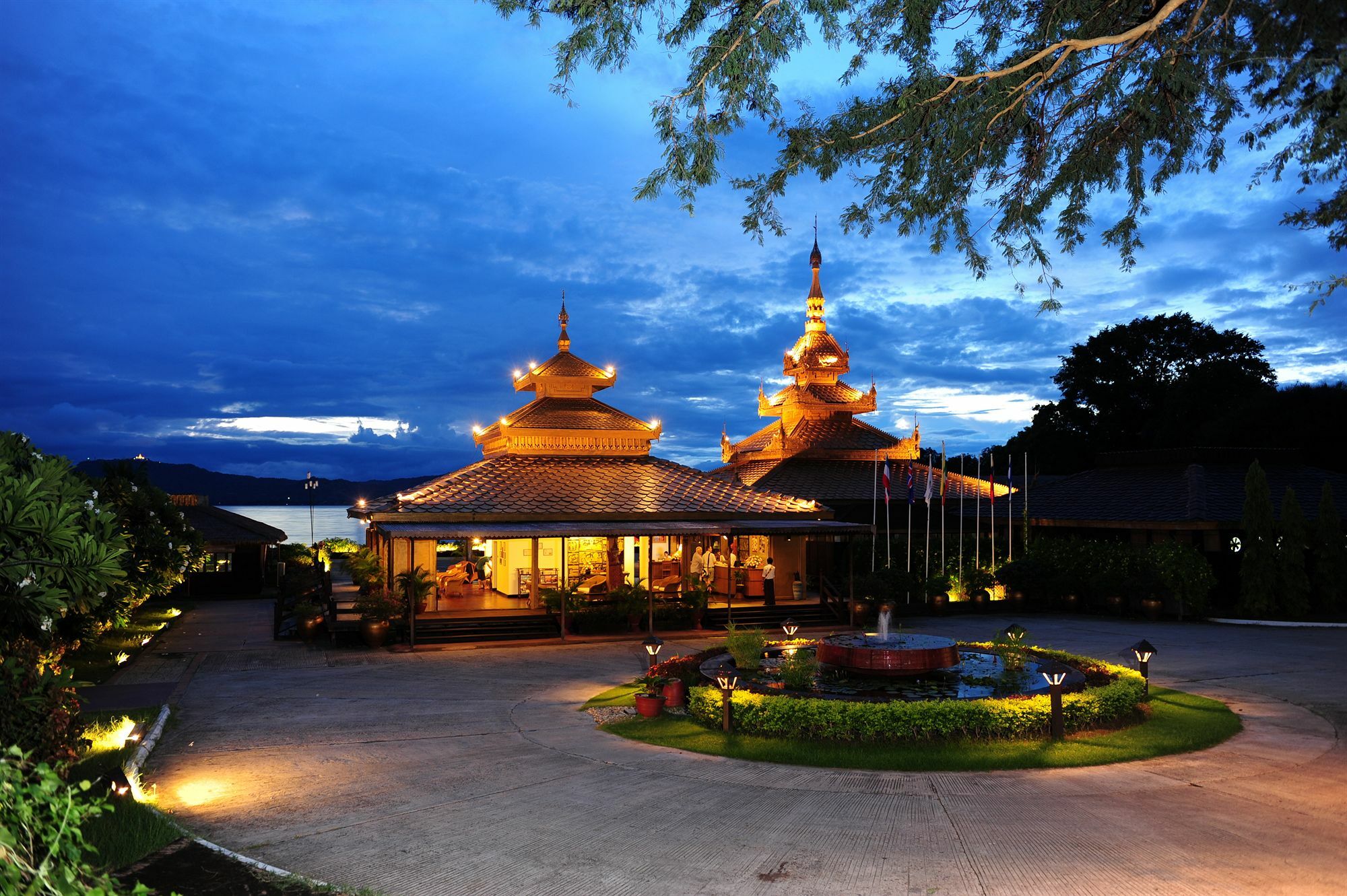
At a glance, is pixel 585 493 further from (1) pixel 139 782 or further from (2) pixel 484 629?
(1) pixel 139 782

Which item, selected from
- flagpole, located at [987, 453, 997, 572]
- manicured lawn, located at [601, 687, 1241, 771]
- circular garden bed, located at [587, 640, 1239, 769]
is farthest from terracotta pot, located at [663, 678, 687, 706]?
flagpole, located at [987, 453, 997, 572]

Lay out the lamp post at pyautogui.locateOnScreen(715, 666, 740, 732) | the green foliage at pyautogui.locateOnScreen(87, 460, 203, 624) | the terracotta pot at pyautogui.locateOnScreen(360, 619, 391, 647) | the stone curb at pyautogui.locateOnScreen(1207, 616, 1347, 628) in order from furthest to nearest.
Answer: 1. the stone curb at pyautogui.locateOnScreen(1207, 616, 1347, 628)
2. the terracotta pot at pyautogui.locateOnScreen(360, 619, 391, 647)
3. the green foliage at pyautogui.locateOnScreen(87, 460, 203, 624)
4. the lamp post at pyautogui.locateOnScreen(715, 666, 740, 732)

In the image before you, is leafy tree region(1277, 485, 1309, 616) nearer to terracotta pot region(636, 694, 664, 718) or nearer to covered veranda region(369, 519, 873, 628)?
covered veranda region(369, 519, 873, 628)

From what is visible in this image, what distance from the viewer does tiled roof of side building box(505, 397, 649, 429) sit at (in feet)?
94.3

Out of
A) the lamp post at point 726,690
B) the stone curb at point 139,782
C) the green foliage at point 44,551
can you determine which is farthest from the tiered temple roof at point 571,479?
the green foliage at point 44,551

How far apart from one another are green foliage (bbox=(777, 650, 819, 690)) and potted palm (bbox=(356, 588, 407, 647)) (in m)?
10.7

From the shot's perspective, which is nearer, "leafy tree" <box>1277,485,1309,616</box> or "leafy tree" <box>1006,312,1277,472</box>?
"leafy tree" <box>1277,485,1309,616</box>

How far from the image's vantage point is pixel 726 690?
39.1 ft

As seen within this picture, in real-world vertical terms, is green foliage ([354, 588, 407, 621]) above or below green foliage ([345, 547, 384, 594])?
below

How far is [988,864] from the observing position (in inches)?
280

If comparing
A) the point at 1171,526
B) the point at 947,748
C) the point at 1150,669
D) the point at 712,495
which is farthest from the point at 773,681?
the point at 1171,526

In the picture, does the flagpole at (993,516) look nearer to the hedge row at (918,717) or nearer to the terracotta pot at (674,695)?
the hedge row at (918,717)

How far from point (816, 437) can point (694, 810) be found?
1171 inches

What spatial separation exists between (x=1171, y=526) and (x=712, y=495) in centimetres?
1385
